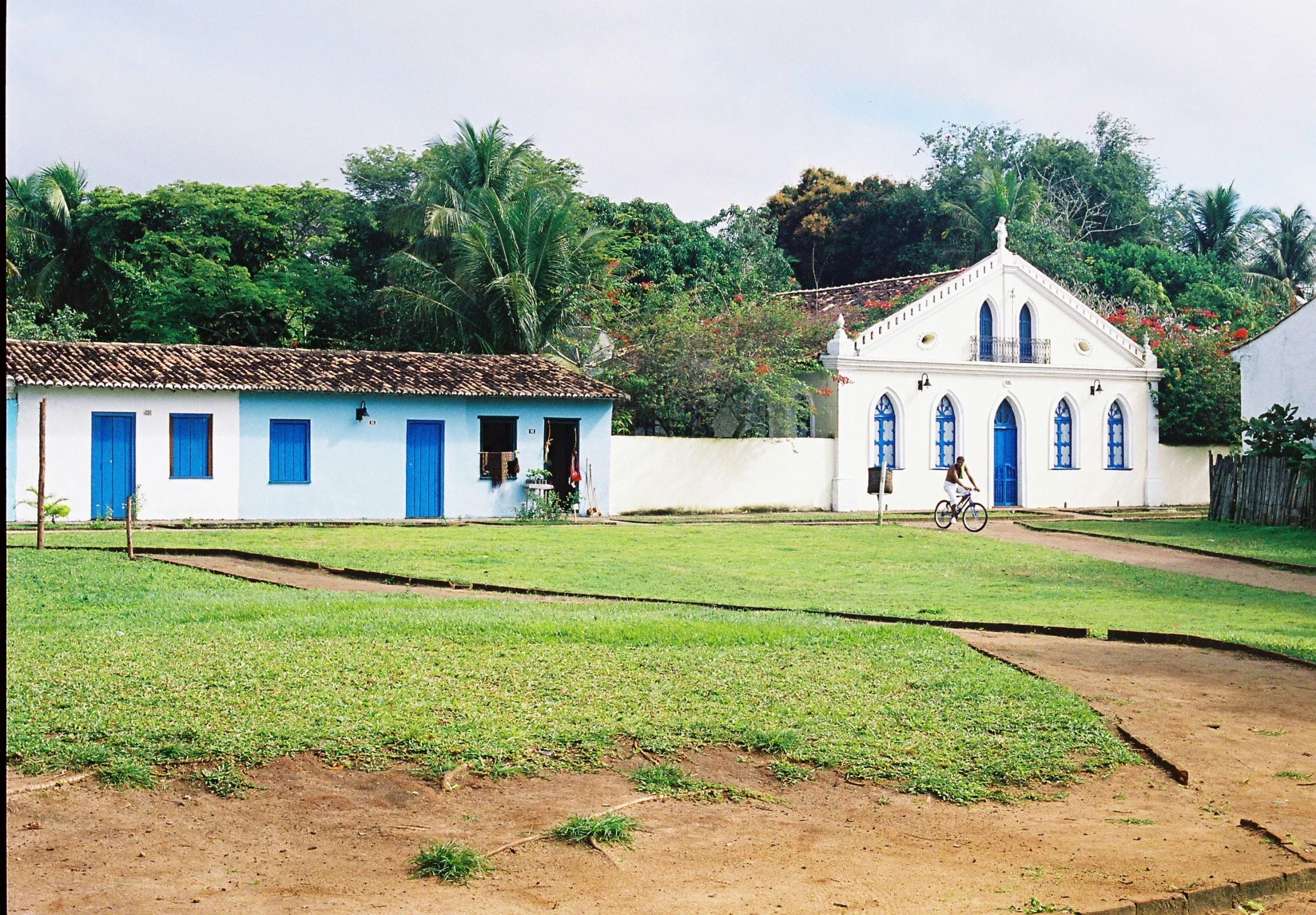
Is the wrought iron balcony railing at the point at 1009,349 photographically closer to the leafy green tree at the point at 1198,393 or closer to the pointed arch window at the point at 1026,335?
the pointed arch window at the point at 1026,335

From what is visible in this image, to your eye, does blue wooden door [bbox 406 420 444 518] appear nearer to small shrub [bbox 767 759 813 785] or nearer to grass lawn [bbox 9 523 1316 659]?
grass lawn [bbox 9 523 1316 659]

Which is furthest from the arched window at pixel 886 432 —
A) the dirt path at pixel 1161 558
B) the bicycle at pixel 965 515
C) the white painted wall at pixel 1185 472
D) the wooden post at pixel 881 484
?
the white painted wall at pixel 1185 472

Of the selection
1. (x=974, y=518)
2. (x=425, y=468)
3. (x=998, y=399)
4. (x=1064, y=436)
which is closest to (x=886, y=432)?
(x=998, y=399)

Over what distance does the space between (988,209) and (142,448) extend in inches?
1311

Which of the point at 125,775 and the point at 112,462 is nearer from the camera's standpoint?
the point at 125,775

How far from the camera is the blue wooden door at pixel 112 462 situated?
24984mm

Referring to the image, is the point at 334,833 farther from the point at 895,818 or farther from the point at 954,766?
the point at 954,766

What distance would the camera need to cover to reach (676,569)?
17.0 meters

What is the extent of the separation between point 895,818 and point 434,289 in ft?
97.7

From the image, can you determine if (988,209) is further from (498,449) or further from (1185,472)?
(498,449)

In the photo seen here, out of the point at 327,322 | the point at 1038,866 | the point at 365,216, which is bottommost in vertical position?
the point at 1038,866

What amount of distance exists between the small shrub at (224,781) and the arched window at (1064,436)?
32.4 m

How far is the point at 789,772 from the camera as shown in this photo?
253 inches

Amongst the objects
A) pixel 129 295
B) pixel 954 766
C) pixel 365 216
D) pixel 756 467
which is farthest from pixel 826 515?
pixel 954 766
